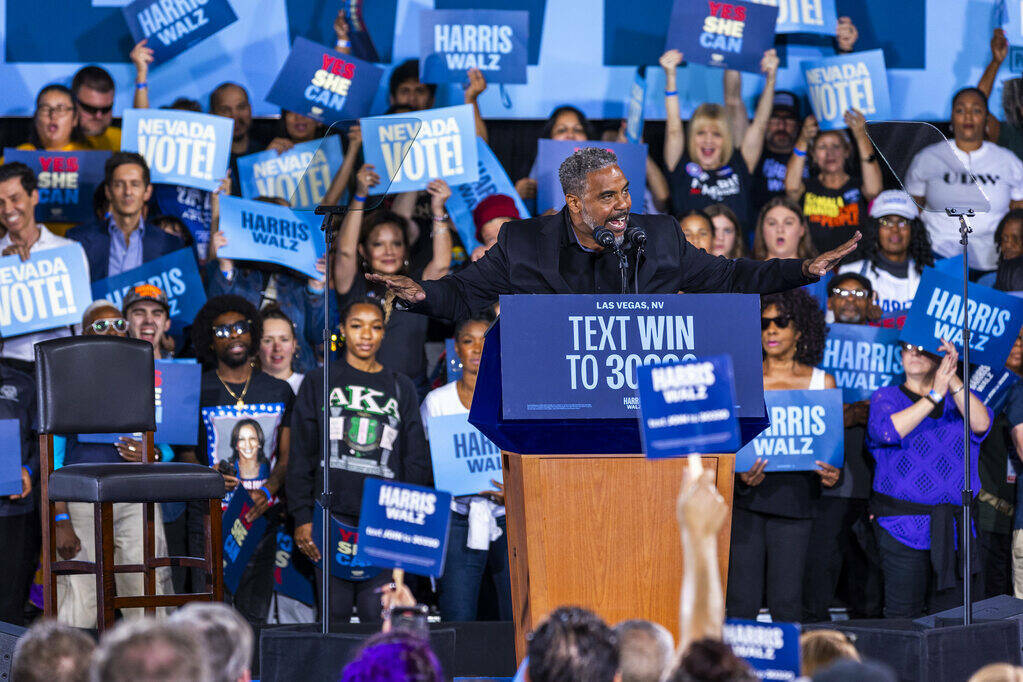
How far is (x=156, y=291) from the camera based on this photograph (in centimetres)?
620

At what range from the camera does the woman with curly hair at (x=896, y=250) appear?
22.0 ft

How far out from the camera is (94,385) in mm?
4633

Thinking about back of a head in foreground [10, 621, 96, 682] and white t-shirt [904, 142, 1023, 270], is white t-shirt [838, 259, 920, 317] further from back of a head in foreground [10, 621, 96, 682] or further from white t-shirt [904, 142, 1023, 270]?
back of a head in foreground [10, 621, 96, 682]

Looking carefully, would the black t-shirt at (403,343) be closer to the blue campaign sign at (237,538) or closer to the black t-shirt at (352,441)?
the black t-shirt at (352,441)

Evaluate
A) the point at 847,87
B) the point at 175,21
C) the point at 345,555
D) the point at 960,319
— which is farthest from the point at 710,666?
the point at 175,21

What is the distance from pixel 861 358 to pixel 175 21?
4.12 metres

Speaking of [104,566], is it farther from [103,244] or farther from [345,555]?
[103,244]

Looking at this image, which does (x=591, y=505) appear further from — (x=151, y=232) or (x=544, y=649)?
(x=151, y=232)

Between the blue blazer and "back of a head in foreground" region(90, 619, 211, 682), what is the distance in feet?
15.6

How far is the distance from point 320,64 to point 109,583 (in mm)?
3641

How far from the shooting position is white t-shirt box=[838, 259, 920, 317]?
6648 millimetres

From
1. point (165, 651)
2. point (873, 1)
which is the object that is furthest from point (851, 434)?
point (165, 651)

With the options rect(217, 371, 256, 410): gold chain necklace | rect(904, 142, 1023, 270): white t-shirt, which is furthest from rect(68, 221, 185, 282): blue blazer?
rect(904, 142, 1023, 270): white t-shirt

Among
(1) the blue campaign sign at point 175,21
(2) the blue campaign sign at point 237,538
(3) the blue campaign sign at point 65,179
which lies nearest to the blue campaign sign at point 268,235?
(3) the blue campaign sign at point 65,179
